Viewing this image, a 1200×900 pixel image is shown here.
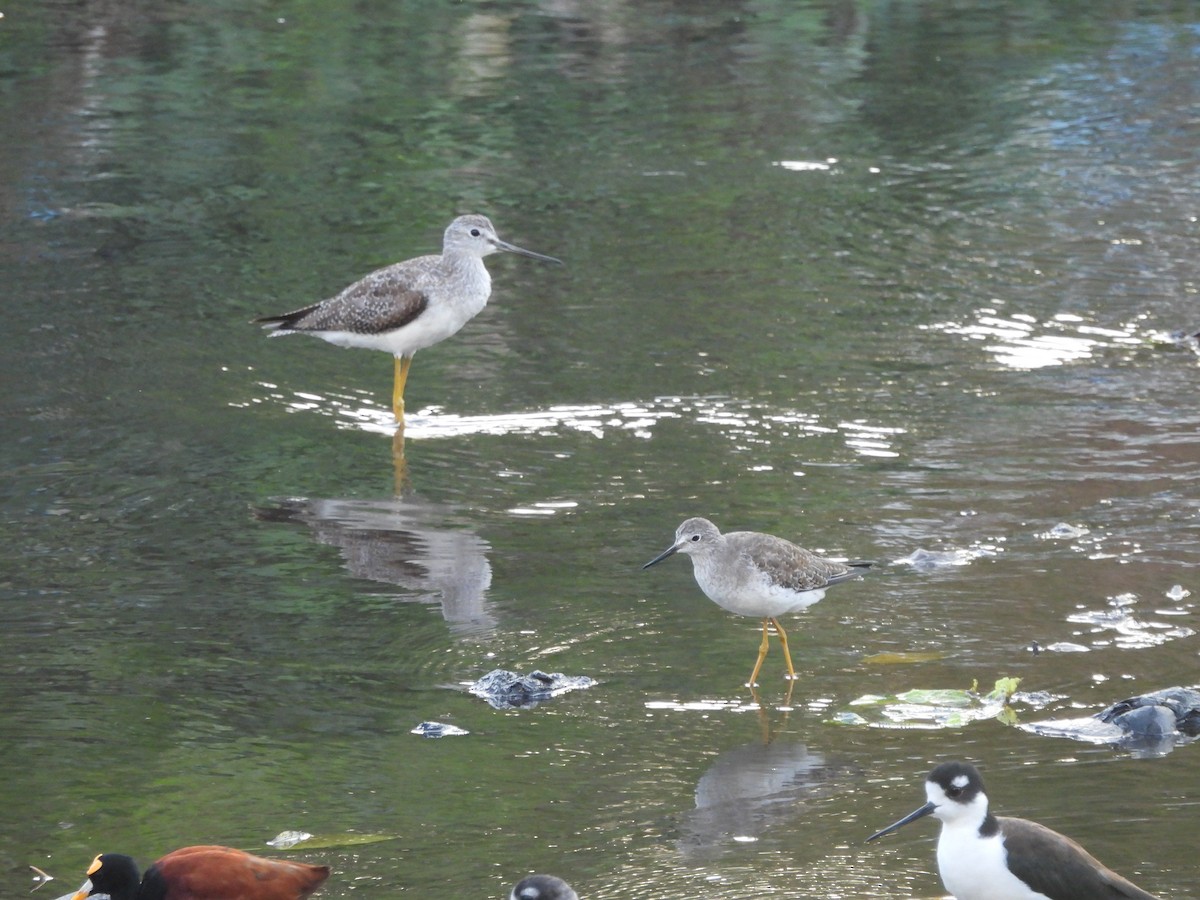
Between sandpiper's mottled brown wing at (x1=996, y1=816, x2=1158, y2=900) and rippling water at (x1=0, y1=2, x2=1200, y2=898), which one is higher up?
sandpiper's mottled brown wing at (x1=996, y1=816, x2=1158, y2=900)

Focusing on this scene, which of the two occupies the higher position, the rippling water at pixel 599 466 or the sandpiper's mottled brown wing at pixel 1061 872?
the sandpiper's mottled brown wing at pixel 1061 872

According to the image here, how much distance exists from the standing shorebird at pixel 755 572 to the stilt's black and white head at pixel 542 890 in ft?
9.84

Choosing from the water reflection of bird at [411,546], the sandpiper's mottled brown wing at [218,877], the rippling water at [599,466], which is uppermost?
the sandpiper's mottled brown wing at [218,877]

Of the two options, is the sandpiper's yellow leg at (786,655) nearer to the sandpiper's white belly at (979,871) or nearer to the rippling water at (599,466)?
the rippling water at (599,466)

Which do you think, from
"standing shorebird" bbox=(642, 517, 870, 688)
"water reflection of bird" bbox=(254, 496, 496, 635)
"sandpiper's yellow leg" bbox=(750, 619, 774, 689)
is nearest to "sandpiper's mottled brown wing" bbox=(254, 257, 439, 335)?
"water reflection of bird" bbox=(254, 496, 496, 635)

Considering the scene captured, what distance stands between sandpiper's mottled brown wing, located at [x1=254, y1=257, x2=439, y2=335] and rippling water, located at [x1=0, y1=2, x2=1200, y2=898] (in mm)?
536

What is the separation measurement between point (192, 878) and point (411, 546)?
4.44 m

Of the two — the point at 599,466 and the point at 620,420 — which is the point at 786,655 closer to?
the point at 599,466

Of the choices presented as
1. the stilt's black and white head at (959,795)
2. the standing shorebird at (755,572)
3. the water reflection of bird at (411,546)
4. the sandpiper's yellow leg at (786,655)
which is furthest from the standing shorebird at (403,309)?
the stilt's black and white head at (959,795)

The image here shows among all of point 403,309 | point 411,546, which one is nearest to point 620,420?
point 403,309

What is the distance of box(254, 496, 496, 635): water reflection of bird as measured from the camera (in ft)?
32.5

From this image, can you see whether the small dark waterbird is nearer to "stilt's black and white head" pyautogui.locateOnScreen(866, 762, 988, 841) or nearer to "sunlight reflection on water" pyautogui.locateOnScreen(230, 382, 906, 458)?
"stilt's black and white head" pyautogui.locateOnScreen(866, 762, 988, 841)

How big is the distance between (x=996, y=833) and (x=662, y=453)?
18.7ft

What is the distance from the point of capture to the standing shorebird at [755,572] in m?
8.82
